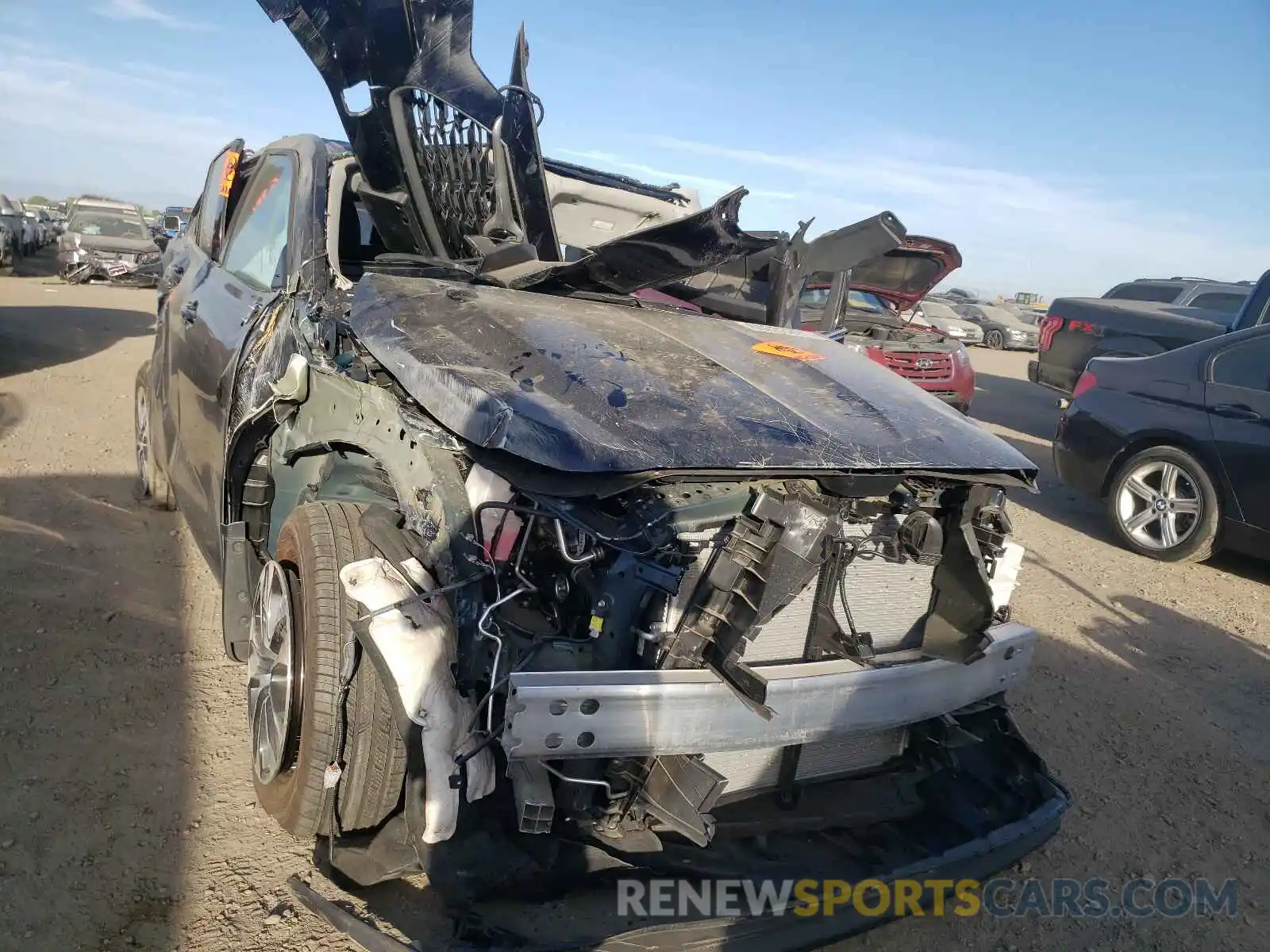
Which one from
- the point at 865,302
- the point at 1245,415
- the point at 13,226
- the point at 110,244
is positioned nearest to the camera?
the point at 1245,415

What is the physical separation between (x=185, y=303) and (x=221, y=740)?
2178mm

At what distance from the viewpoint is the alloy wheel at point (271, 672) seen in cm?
241

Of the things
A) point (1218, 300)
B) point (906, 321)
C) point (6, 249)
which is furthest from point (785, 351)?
point (6, 249)

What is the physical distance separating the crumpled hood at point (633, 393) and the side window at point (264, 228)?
77 centimetres

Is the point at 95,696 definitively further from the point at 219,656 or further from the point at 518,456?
the point at 518,456

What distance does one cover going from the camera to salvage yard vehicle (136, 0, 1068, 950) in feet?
6.41

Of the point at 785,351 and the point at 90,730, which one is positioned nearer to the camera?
the point at 90,730

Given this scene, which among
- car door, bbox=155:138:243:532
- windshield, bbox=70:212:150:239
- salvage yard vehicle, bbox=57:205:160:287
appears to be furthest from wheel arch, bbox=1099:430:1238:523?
windshield, bbox=70:212:150:239

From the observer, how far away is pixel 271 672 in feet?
8.61

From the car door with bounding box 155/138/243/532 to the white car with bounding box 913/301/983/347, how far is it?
1812cm

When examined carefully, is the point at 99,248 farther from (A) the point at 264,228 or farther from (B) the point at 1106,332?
(B) the point at 1106,332

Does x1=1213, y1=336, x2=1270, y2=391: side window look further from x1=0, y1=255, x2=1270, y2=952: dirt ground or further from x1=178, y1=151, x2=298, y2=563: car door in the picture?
x1=178, y1=151, x2=298, y2=563: car door

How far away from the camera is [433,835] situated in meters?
1.94

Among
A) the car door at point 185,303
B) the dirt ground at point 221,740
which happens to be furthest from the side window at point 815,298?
the car door at point 185,303
